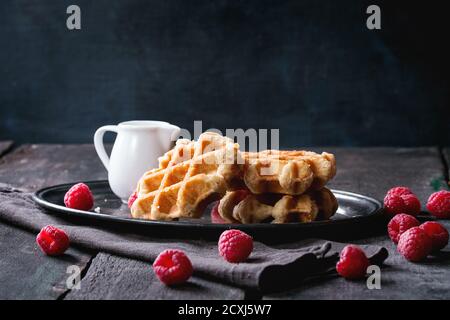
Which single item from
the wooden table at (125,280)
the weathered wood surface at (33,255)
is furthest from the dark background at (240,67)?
the wooden table at (125,280)

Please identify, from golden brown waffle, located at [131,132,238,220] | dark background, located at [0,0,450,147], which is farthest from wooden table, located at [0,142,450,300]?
dark background, located at [0,0,450,147]

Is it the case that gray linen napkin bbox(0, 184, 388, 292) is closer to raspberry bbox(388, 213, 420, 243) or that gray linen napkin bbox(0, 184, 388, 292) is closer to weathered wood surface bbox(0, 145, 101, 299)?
weathered wood surface bbox(0, 145, 101, 299)

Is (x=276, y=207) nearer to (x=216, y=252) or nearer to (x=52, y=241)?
(x=216, y=252)

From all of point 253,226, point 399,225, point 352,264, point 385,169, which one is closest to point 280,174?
point 253,226

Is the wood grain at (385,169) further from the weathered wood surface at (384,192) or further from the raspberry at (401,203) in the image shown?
the raspberry at (401,203)

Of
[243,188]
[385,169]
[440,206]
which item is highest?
[243,188]

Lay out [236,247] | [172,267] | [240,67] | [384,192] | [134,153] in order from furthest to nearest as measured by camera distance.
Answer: [240,67] < [384,192] < [134,153] < [236,247] < [172,267]
